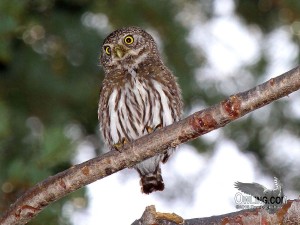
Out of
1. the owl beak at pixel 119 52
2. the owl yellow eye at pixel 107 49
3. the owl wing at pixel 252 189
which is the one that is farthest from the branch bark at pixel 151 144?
the owl yellow eye at pixel 107 49

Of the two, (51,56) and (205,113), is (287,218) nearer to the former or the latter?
(205,113)

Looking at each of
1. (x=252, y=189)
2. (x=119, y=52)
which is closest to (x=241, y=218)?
(x=252, y=189)

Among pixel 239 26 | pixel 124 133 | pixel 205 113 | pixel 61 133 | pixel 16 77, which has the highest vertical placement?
pixel 239 26

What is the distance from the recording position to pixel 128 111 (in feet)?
15.5

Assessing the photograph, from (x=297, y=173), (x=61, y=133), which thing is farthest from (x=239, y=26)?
(x=61, y=133)

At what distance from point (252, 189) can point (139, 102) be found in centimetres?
170

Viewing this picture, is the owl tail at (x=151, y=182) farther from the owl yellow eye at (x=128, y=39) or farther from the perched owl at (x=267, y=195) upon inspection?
the perched owl at (x=267, y=195)

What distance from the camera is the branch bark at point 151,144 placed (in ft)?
9.70

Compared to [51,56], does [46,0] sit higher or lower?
higher

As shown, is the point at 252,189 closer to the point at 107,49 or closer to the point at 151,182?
the point at 151,182

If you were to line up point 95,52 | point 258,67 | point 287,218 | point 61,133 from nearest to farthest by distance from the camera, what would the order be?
point 287,218
point 61,133
point 95,52
point 258,67

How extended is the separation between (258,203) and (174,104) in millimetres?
1704

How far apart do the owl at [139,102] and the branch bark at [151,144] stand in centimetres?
118

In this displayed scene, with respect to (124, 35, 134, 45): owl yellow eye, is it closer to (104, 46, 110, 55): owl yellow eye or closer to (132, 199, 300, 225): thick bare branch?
(104, 46, 110, 55): owl yellow eye
